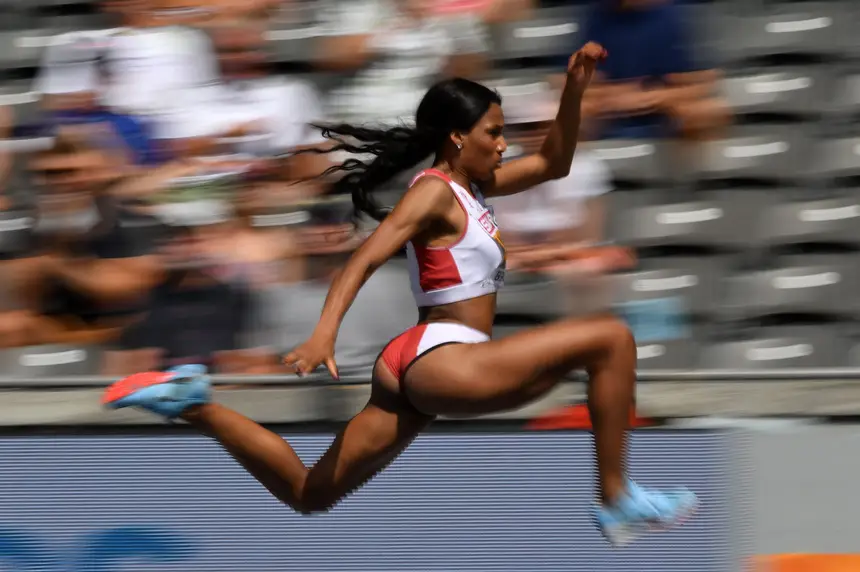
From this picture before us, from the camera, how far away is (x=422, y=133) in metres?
3.62

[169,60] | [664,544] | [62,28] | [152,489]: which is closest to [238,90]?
[169,60]

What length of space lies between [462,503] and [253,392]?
76cm

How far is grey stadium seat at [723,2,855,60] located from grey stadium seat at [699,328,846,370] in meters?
1.06

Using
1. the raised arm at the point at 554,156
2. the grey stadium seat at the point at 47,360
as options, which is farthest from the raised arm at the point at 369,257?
the grey stadium seat at the point at 47,360

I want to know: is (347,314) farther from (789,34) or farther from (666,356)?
(789,34)

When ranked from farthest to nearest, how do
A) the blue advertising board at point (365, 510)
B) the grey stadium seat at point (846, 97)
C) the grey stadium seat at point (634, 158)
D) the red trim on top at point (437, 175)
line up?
1. the grey stadium seat at point (846, 97)
2. the grey stadium seat at point (634, 158)
3. the blue advertising board at point (365, 510)
4. the red trim on top at point (437, 175)

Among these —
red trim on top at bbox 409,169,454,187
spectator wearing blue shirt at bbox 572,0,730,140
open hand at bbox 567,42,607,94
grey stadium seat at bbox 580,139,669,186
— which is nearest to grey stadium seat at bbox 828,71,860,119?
spectator wearing blue shirt at bbox 572,0,730,140

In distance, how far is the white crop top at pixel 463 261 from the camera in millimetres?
3516

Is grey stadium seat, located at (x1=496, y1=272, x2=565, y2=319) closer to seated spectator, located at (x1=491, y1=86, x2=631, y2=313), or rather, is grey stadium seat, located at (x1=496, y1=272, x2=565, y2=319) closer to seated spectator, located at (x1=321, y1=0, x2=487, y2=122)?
seated spectator, located at (x1=491, y1=86, x2=631, y2=313)

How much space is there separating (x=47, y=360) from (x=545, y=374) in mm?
2062

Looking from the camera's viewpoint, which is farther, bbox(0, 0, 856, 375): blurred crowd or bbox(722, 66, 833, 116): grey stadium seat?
bbox(722, 66, 833, 116): grey stadium seat

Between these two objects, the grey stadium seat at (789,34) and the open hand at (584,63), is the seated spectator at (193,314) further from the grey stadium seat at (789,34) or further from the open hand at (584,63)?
the grey stadium seat at (789,34)

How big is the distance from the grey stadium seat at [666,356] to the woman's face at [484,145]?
50.0 inches

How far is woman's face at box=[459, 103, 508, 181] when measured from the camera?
11.6ft
